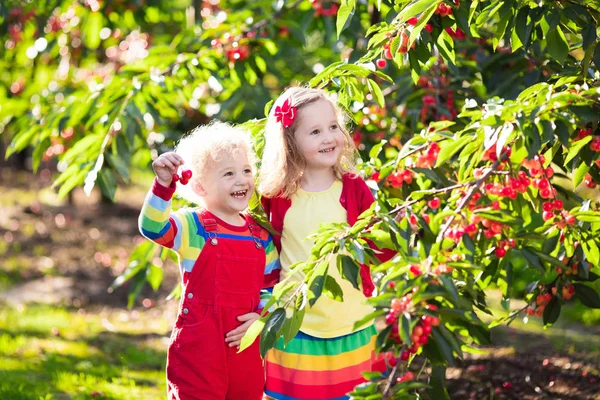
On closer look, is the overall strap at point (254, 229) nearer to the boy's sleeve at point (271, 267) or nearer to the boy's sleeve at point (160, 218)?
the boy's sleeve at point (271, 267)

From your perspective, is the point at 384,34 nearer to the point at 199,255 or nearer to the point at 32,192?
the point at 199,255

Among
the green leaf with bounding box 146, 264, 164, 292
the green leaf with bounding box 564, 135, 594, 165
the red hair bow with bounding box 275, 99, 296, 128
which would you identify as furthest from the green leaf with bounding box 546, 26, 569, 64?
the green leaf with bounding box 146, 264, 164, 292

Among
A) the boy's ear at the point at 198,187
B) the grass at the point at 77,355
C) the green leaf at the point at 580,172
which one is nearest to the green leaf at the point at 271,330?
the boy's ear at the point at 198,187

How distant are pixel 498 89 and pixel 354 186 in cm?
104

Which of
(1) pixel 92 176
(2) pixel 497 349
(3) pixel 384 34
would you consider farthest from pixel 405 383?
(2) pixel 497 349

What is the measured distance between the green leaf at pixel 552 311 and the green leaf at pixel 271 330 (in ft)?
3.58

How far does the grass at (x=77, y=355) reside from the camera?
4414mm

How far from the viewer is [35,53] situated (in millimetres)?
5973

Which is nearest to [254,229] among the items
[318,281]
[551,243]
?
[318,281]

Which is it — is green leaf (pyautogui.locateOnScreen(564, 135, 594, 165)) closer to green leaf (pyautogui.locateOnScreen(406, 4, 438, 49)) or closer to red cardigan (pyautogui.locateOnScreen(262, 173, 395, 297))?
green leaf (pyautogui.locateOnScreen(406, 4, 438, 49))

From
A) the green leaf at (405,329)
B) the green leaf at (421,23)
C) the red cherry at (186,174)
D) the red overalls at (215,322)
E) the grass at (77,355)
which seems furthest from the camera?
the grass at (77,355)

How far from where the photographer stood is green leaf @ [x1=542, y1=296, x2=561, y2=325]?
2.93 metres

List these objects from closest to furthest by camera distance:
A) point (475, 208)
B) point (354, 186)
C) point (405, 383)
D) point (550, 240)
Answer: point (405, 383), point (475, 208), point (550, 240), point (354, 186)

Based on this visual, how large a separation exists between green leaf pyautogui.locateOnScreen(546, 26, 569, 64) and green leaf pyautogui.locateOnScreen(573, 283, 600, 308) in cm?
79
